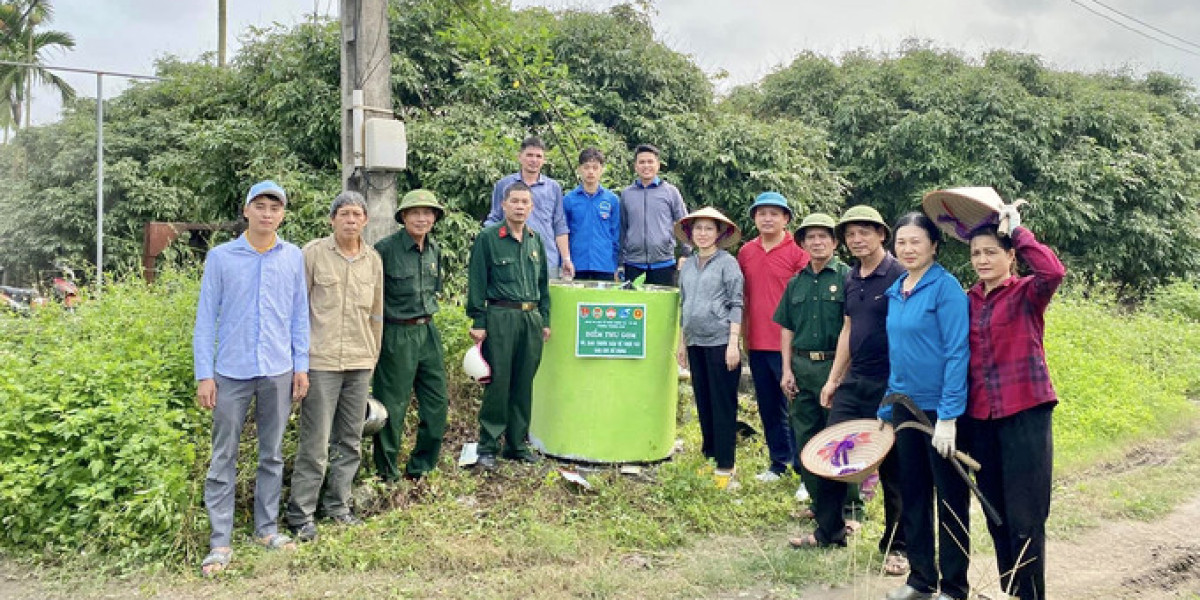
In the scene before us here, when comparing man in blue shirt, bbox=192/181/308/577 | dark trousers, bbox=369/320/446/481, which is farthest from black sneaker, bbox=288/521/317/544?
dark trousers, bbox=369/320/446/481

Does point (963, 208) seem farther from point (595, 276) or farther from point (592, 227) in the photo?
point (595, 276)

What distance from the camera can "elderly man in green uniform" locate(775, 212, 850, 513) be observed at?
15.4ft

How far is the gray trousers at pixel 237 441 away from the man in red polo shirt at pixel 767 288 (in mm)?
2826

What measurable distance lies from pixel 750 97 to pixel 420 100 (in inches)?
353

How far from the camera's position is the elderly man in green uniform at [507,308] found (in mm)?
5336

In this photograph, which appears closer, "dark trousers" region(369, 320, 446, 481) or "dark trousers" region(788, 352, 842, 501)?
"dark trousers" region(788, 352, 842, 501)

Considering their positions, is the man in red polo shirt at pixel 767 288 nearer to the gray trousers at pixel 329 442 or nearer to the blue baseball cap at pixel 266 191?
the gray trousers at pixel 329 442

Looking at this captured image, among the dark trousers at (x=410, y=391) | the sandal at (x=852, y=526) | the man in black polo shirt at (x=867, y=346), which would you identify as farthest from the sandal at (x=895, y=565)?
the dark trousers at (x=410, y=391)

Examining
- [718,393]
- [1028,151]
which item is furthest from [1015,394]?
[1028,151]

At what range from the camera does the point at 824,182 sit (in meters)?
13.7

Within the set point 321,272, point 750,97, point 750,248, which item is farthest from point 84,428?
point 750,97

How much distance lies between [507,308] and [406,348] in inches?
29.2

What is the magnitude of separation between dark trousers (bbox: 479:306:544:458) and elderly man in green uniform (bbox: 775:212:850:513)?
159cm

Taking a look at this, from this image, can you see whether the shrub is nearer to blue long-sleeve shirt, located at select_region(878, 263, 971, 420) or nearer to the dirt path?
the dirt path
